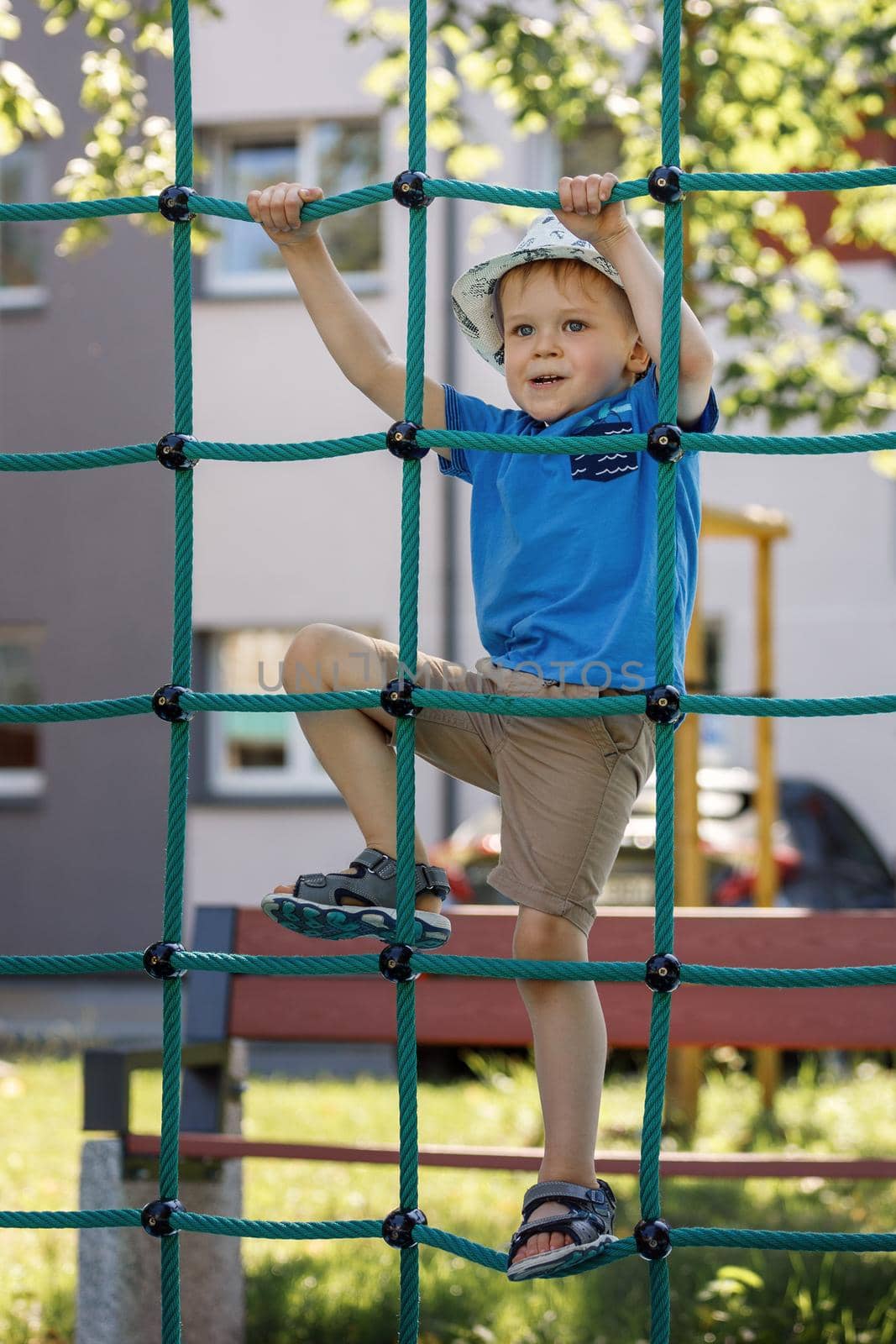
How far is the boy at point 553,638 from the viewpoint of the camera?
2.22 meters

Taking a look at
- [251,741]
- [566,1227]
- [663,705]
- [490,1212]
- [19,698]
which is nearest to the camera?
[566,1227]

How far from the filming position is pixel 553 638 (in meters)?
2.28

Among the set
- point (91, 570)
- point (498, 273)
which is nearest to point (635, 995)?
point (498, 273)

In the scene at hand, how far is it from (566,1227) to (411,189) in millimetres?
1424

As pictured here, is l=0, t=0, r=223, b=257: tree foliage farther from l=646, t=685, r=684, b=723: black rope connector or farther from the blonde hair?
l=646, t=685, r=684, b=723: black rope connector

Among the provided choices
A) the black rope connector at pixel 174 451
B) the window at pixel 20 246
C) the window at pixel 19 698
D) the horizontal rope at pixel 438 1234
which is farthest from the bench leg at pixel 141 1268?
the window at pixel 20 246

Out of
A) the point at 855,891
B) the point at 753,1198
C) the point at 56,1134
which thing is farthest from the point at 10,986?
the point at 753,1198

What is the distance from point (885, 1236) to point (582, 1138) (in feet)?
1.37

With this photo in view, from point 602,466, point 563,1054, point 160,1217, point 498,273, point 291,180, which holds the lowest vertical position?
point 160,1217

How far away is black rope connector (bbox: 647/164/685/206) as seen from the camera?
2283mm

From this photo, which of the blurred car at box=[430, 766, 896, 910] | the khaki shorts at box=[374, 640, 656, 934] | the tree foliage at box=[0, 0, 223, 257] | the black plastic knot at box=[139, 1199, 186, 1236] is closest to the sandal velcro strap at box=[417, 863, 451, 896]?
the khaki shorts at box=[374, 640, 656, 934]

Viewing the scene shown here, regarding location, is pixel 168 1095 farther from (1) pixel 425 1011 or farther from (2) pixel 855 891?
(2) pixel 855 891

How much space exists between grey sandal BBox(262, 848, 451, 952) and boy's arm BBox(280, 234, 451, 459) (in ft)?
2.09

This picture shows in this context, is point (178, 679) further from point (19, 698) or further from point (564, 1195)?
point (19, 698)
